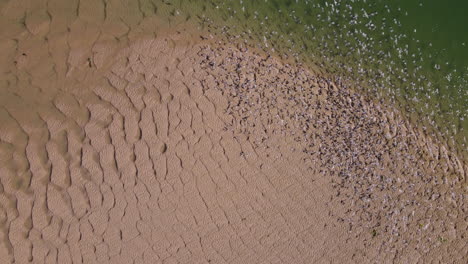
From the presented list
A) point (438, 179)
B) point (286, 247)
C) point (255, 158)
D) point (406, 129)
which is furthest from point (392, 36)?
point (286, 247)

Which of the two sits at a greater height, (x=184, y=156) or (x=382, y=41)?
(x=382, y=41)

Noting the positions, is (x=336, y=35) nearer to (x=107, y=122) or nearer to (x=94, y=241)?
(x=107, y=122)

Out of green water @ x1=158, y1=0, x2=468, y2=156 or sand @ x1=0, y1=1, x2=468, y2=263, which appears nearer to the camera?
sand @ x1=0, y1=1, x2=468, y2=263

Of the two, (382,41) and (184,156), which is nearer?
(184,156)

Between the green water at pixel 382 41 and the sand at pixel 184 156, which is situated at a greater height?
the green water at pixel 382 41

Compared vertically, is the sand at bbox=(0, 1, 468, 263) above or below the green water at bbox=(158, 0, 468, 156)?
below
